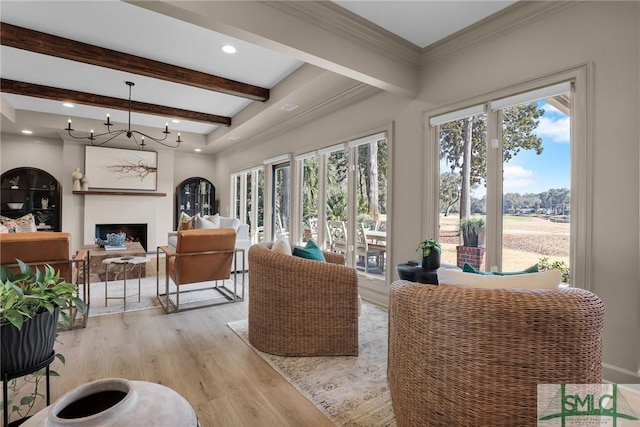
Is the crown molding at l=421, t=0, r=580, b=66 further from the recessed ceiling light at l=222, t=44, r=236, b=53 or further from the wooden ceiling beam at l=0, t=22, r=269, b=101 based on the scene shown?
the wooden ceiling beam at l=0, t=22, r=269, b=101

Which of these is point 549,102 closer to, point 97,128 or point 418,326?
point 418,326

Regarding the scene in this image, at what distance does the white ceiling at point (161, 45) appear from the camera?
102 inches

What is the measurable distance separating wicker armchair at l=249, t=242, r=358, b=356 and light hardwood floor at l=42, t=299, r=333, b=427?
0.27 metres

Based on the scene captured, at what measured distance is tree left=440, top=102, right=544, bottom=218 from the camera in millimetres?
2596

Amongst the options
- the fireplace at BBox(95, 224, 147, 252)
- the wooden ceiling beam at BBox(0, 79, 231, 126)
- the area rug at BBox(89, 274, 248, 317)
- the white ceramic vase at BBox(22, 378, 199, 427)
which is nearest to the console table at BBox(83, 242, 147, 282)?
the area rug at BBox(89, 274, 248, 317)

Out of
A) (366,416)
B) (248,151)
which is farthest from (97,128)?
(366,416)

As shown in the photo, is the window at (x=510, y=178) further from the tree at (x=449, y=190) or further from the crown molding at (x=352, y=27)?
the crown molding at (x=352, y=27)

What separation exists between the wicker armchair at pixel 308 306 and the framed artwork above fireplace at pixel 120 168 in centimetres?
616

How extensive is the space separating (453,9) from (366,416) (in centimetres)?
297

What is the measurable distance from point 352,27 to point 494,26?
1.18m

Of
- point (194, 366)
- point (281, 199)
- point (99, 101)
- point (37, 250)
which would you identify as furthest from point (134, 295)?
point (99, 101)

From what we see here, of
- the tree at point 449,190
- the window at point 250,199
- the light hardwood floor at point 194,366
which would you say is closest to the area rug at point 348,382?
the light hardwood floor at point 194,366

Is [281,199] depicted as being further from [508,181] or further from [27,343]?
[27,343]

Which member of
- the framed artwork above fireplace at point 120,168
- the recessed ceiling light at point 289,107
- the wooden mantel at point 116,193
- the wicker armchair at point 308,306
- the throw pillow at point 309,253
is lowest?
the wicker armchair at point 308,306
